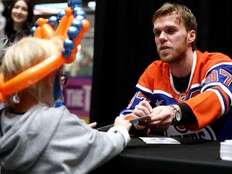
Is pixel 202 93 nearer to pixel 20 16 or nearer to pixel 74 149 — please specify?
→ pixel 74 149

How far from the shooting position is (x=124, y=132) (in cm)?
108

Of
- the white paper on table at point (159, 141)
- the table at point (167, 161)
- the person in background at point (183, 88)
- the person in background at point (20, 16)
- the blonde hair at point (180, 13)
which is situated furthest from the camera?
the person in background at point (20, 16)

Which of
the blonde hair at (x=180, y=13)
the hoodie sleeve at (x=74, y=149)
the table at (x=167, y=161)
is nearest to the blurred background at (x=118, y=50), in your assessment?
the blonde hair at (x=180, y=13)

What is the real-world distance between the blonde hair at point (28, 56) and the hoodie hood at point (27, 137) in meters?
0.06

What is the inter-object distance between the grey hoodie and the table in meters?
0.05

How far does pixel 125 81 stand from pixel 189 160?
166cm

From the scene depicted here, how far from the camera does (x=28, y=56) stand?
974mm

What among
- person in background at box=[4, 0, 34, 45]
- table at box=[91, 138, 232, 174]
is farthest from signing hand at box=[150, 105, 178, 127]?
person in background at box=[4, 0, 34, 45]

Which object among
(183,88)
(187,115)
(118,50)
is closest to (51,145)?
(187,115)

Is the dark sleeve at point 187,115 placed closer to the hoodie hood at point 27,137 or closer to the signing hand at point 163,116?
the signing hand at point 163,116

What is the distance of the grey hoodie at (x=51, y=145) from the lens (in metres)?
→ 0.94

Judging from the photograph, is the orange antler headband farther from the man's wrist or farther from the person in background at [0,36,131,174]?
the man's wrist

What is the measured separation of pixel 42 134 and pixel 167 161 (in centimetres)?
27

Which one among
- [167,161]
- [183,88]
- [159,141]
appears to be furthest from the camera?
[183,88]
